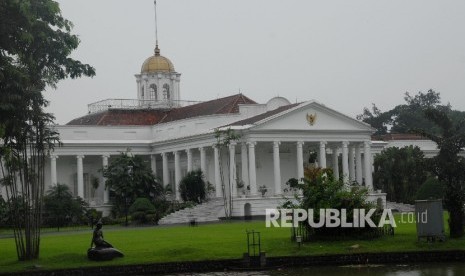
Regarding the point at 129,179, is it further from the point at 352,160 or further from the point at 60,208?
the point at 352,160

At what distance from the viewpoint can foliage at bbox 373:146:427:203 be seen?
65.8 metres

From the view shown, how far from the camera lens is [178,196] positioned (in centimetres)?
6538

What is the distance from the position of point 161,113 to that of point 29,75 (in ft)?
154

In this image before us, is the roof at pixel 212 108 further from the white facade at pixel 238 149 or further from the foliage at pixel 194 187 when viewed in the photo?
the foliage at pixel 194 187

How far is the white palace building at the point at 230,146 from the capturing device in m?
60.4

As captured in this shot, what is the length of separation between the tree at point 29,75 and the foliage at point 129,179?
30.1m

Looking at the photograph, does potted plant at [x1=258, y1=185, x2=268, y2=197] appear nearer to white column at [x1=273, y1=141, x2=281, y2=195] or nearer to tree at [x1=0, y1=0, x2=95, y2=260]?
white column at [x1=273, y1=141, x2=281, y2=195]

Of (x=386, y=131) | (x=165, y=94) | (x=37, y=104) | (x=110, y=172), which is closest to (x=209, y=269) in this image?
(x=37, y=104)

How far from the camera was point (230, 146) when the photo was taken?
5953 centimetres

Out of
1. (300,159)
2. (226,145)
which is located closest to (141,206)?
(226,145)

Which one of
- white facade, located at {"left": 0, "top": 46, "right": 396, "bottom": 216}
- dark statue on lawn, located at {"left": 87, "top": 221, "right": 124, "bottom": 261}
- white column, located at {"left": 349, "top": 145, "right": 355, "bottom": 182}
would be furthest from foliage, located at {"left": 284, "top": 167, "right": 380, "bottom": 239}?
white column, located at {"left": 349, "top": 145, "right": 355, "bottom": 182}

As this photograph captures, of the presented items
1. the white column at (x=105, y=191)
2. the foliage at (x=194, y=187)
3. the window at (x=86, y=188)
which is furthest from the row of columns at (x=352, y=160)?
the window at (x=86, y=188)

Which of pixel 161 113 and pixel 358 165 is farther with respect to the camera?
pixel 161 113

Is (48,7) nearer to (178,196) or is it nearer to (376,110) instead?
(178,196)
